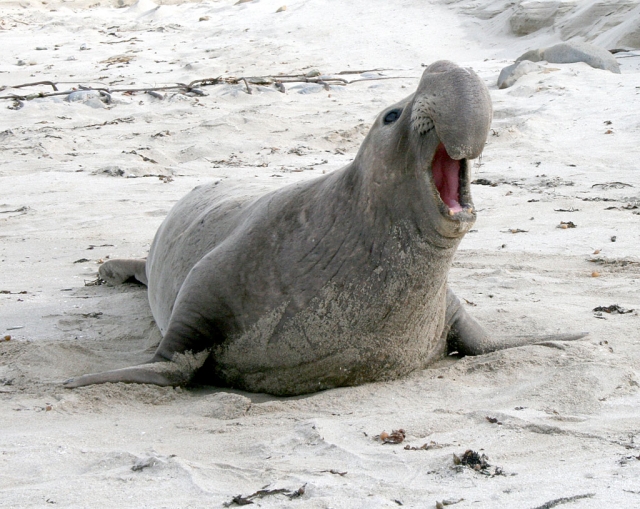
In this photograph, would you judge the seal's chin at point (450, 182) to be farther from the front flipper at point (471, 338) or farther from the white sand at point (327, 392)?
the front flipper at point (471, 338)

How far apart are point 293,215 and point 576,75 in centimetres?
884

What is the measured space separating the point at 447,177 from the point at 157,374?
147 cm

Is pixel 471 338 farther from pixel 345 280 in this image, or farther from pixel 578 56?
pixel 578 56

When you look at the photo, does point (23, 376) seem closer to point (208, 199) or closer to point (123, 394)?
point (123, 394)

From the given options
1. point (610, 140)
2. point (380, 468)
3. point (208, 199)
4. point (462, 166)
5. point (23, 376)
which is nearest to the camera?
point (380, 468)

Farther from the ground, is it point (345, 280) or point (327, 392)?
point (345, 280)

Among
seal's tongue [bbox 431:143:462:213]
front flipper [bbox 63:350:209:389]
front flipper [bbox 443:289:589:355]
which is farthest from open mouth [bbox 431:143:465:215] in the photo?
front flipper [bbox 63:350:209:389]

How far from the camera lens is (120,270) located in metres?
5.86

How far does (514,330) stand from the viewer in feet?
14.7

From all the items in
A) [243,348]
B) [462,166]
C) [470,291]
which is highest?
[462,166]

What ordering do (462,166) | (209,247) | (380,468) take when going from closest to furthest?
(380,468)
(462,166)
(209,247)

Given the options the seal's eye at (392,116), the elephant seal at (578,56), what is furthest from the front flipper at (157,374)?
the elephant seal at (578,56)

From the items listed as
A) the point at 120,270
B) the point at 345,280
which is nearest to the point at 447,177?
the point at 345,280

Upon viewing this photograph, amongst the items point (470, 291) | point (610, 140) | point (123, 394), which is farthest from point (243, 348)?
point (610, 140)
